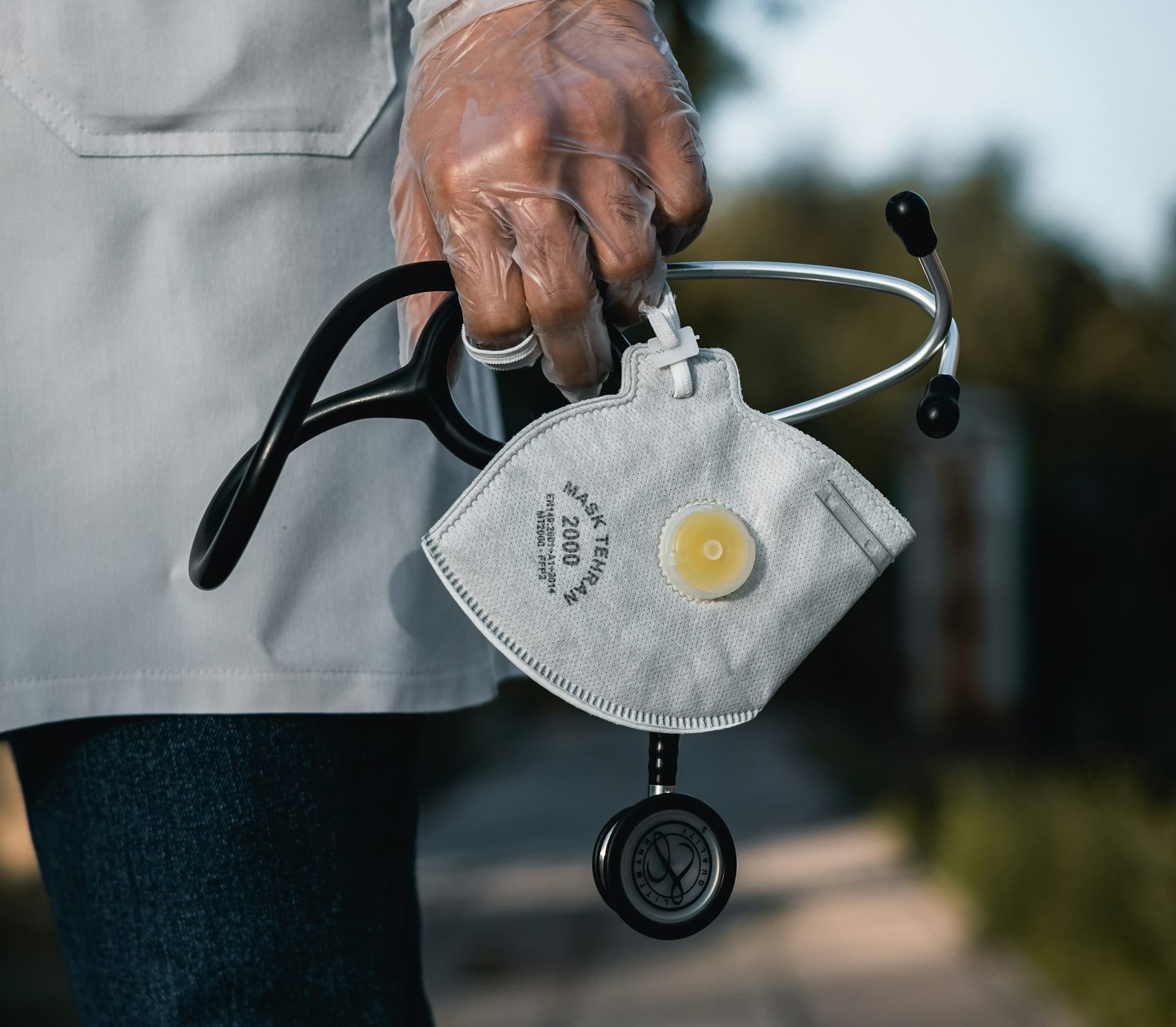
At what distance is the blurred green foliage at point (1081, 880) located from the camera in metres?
3.94

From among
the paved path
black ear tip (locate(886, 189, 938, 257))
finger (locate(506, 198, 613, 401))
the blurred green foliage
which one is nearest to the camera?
finger (locate(506, 198, 613, 401))

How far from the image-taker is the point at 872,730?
1240cm

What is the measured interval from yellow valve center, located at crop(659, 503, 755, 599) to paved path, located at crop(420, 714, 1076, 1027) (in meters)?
3.81

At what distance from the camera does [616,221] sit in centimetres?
83

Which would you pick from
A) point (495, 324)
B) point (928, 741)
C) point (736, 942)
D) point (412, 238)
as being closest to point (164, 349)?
point (412, 238)

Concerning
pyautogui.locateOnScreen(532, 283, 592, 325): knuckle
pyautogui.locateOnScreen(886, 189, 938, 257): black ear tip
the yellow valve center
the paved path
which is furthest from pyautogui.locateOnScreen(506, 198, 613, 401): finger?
the paved path

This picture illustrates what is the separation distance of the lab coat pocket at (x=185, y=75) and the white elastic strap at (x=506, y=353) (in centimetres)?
28

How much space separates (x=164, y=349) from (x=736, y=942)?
15.8ft

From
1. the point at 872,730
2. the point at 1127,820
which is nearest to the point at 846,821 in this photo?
the point at 1127,820

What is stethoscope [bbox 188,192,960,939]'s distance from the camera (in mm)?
819

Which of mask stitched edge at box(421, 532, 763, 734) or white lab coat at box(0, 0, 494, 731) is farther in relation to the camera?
white lab coat at box(0, 0, 494, 731)

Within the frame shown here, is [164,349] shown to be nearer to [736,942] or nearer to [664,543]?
[664,543]

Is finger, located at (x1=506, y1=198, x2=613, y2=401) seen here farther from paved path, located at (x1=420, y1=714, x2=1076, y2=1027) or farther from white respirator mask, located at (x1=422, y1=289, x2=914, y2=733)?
paved path, located at (x1=420, y1=714, x2=1076, y2=1027)

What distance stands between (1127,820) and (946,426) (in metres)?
4.64
